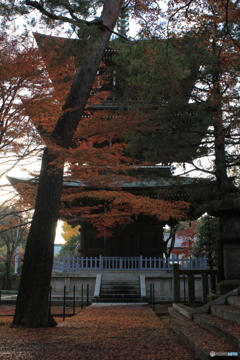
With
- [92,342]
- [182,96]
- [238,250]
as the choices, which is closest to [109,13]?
[182,96]

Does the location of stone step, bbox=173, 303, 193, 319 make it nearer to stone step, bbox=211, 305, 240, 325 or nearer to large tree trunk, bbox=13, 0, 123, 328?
stone step, bbox=211, 305, 240, 325

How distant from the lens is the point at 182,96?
12.6 metres

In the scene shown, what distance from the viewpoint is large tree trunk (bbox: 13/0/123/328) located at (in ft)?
25.4

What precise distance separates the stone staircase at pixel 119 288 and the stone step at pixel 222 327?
32.6 ft

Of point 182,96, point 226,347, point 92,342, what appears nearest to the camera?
point 226,347

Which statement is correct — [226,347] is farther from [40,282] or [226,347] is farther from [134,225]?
[134,225]

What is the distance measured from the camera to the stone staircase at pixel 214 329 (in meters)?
4.25

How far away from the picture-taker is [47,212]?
26.9ft

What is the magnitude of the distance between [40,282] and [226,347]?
4694 mm

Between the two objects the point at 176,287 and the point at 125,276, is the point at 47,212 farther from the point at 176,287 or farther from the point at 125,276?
the point at 125,276

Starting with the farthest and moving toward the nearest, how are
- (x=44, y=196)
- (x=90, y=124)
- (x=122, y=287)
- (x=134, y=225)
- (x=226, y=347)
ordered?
(x=134, y=225), (x=122, y=287), (x=90, y=124), (x=44, y=196), (x=226, y=347)

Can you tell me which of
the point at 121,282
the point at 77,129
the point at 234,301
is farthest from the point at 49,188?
the point at 121,282

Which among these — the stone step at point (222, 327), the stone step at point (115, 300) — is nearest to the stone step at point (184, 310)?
the stone step at point (222, 327)

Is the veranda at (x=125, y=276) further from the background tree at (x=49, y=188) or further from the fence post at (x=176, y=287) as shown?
the background tree at (x=49, y=188)
